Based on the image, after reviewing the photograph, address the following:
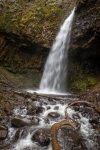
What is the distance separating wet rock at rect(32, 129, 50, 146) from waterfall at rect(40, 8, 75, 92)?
19.6 ft

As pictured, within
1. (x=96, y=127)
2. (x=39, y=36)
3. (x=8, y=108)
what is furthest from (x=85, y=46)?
(x=8, y=108)

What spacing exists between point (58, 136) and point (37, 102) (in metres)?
2.60

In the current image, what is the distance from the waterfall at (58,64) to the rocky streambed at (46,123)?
3068mm

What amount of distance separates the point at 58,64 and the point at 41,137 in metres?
6.94

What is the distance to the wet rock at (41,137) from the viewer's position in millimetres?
4521

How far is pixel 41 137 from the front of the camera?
15.3ft

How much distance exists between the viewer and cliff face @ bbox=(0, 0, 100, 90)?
1017 cm

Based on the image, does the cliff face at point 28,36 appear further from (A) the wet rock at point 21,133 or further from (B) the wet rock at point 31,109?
(A) the wet rock at point 21,133

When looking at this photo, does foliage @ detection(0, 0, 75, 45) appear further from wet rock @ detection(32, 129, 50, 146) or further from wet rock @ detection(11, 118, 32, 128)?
wet rock @ detection(32, 129, 50, 146)

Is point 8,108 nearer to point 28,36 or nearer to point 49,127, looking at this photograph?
point 49,127

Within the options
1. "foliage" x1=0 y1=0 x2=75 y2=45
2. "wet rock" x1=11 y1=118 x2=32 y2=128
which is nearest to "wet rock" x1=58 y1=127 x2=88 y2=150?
"wet rock" x1=11 y1=118 x2=32 y2=128

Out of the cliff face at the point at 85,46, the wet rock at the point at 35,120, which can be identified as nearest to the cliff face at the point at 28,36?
the cliff face at the point at 85,46

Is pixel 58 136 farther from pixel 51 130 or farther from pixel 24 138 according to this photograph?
pixel 24 138

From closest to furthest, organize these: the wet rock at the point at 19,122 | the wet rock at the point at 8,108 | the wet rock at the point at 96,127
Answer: the wet rock at the point at 19,122
the wet rock at the point at 96,127
the wet rock at the point at 8,108
